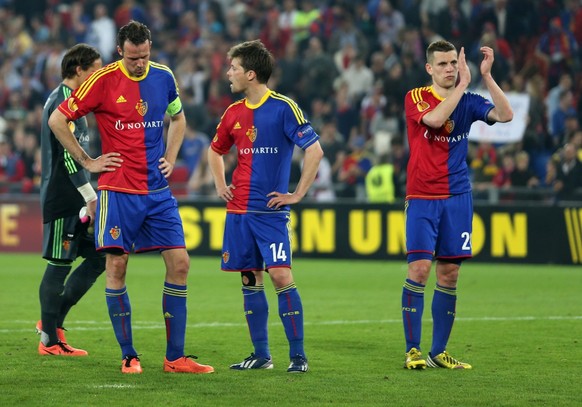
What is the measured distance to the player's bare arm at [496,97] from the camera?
8344mm

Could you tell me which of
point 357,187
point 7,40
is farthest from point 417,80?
point 7,40

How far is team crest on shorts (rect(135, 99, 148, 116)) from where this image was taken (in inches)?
326

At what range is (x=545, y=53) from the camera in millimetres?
20422

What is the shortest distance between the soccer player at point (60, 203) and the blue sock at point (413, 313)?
259 cm

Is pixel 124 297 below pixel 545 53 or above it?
below

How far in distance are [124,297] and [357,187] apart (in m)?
11.9

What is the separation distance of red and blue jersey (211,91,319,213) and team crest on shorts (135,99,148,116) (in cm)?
65

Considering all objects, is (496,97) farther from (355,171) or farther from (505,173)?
(355,171)

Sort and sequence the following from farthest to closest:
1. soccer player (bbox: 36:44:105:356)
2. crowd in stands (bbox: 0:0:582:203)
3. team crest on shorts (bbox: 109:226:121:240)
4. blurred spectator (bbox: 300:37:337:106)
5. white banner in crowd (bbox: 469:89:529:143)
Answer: blurred spectator (bbox: 300:37:337:106)
crowd in stands (bbox: 0:0:582:203)
white banner in crowd (bbox: 469:89:529:143)
soccer player (bbox: 36:44:105:356)
team crest on shorts (bbox: 109:226:121:240)

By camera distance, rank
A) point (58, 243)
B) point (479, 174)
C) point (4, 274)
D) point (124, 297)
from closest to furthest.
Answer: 1. point (124, 297)
2. point (58, 243)
3. point (4, 274)
4. point (479, 174)

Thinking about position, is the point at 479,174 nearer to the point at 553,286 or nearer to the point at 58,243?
the point at 553,286

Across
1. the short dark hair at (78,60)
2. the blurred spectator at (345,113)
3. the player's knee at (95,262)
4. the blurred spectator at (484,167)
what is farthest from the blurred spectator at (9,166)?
the short dark hair at (78,60)

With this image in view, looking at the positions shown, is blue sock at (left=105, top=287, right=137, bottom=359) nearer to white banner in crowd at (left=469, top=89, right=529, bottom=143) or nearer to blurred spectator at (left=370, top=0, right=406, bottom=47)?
white banner in crowd at (left=469, top=89, right=529, bottom=143)

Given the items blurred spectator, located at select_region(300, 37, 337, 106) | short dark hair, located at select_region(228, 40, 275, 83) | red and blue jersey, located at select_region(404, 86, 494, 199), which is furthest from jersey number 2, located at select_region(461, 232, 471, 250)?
blurred spectator, located at select_region(300, 37, 337, 106)
